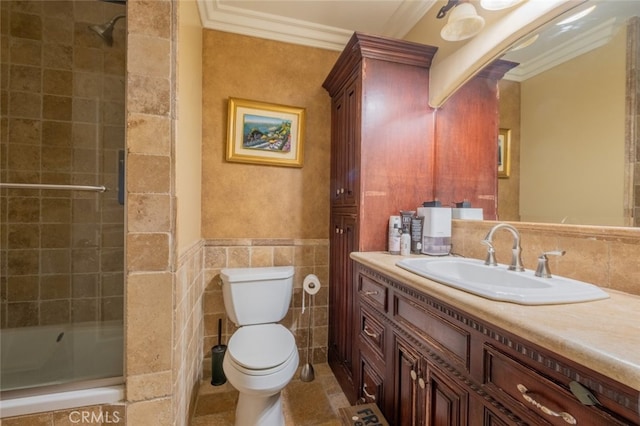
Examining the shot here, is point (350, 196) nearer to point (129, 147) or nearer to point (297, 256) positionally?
point (297, 256)

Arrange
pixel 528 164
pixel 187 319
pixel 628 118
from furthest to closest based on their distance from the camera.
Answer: pixel 187 319 → pixel 528 164 → pixel 628 118

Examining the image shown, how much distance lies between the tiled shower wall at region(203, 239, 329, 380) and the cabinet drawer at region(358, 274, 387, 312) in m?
0.65

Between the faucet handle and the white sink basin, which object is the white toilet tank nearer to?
the white sink basin

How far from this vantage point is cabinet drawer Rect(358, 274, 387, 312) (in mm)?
1247

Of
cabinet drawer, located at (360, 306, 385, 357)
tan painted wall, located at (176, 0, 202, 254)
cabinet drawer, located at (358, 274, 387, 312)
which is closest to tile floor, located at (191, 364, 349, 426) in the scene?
cabinet drawer, located at (360, 306, 385, 357)

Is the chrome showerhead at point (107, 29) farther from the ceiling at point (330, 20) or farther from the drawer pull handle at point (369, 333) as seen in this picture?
the drawer pull handle at point (369, 333)

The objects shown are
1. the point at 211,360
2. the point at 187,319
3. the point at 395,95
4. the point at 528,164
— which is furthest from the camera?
the point at 211,360

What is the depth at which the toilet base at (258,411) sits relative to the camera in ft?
4.51

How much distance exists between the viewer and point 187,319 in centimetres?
143

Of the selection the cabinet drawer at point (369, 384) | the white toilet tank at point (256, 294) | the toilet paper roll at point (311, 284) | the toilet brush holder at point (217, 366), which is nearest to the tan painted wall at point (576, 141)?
the cabinet drawer at point (369, 384)

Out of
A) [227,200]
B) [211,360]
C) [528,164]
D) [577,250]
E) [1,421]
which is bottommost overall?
[211,360]

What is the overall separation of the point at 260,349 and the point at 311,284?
64cm

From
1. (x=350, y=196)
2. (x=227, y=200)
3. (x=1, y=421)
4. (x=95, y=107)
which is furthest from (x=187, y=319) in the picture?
(x=95, y=107)

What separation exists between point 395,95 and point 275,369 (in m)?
1.64
